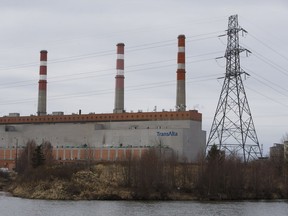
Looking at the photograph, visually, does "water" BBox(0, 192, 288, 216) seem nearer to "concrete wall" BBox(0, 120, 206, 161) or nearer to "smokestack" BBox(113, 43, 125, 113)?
"concrete wall" BBox(0, 120, 206, 161)

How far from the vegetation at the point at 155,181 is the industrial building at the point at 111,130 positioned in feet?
64.2

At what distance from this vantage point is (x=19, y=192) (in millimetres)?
51312

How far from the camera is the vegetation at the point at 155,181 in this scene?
48.4 meters

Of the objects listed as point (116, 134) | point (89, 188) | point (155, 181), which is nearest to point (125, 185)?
point (155, 181)

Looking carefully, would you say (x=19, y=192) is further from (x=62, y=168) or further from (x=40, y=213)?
(x=40, y=213)

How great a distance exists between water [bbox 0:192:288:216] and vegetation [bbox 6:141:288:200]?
185 inches

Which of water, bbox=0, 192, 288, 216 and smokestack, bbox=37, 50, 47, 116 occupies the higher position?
smokestack, bbox=37, 50, 47, 116

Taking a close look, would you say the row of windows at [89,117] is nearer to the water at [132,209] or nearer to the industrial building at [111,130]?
the industrial building at [111,130]

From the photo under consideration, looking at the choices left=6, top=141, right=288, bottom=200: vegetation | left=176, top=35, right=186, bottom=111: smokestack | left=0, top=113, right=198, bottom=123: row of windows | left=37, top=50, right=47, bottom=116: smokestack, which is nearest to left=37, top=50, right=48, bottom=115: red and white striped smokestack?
left=37, top=50, right=47, bottom=116: smokestack

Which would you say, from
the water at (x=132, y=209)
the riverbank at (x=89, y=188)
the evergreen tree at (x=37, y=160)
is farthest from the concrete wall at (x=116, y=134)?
the water at (x=132, y=209)

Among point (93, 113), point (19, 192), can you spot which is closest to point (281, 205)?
point (19, 192)

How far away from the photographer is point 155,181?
4928 cm

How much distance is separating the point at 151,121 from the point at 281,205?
4314 cm

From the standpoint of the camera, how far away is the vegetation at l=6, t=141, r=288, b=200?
159 ft
